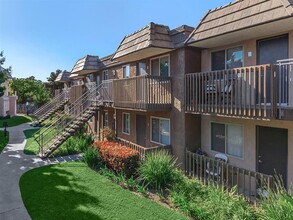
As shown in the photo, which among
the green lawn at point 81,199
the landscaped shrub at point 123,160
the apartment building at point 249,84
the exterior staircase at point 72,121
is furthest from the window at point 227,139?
the exterior staircase at point 72,121

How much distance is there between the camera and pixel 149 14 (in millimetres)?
15219

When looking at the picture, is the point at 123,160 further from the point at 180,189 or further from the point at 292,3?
the point at 292,3

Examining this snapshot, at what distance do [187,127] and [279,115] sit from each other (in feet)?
15.5

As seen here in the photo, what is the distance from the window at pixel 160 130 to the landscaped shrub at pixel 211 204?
4.57 m

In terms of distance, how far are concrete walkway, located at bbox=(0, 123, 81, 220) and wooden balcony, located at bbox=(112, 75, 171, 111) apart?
17.2ft

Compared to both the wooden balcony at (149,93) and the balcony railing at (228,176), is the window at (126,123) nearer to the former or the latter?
the wooden balcony at (149,93)

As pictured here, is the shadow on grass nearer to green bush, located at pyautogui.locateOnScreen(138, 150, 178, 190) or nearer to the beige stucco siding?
green bush, located at pyautogui.locateOnScreen(138, 150, 178, 190)

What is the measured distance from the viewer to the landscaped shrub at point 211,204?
6.54 m

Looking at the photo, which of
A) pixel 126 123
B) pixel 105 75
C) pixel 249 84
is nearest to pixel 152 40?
pixel 249 84

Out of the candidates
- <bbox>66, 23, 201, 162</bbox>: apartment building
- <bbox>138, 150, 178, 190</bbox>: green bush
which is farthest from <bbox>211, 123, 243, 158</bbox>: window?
<bbox>138, 150, 178, 190</bbox>: green bush

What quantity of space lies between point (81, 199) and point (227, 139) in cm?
664

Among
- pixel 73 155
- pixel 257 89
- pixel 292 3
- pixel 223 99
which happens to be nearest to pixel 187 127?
pixel 223 99

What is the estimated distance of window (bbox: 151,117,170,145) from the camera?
1262cm

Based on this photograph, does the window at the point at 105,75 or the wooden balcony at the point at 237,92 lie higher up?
the window at the point at 105,75
